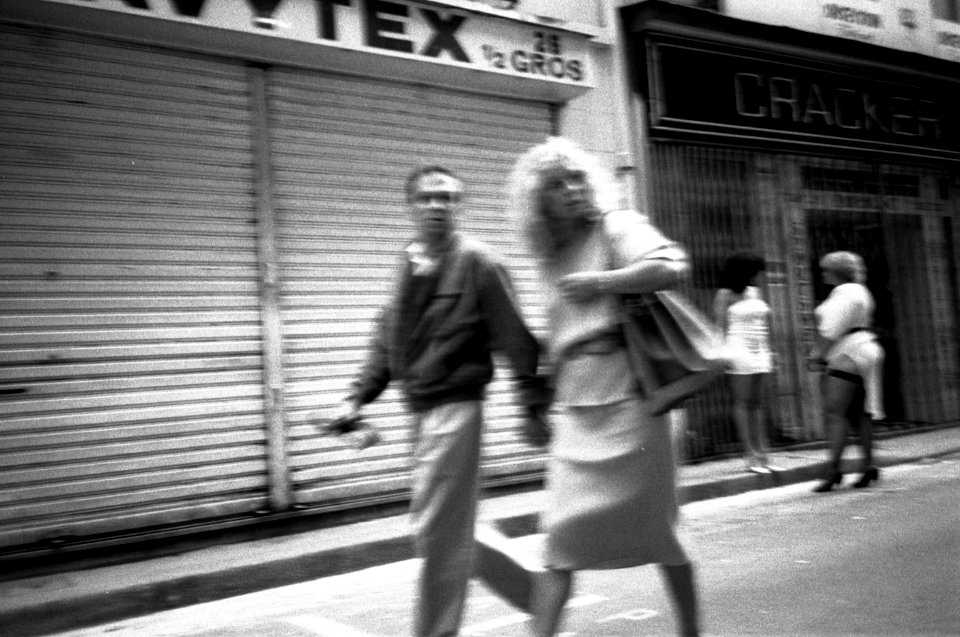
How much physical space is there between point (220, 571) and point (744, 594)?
289cm

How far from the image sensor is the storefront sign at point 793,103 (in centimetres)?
1109

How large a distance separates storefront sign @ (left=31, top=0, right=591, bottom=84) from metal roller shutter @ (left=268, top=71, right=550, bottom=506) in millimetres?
412

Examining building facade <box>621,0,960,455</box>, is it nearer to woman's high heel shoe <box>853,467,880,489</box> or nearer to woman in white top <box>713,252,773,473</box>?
woman in white top <box>713,252,773,473</box>

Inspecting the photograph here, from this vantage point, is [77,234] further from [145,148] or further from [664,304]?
[664,304]

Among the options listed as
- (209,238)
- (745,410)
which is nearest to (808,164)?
(745,410)

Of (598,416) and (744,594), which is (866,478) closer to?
(744,594)

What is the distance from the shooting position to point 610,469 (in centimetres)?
355

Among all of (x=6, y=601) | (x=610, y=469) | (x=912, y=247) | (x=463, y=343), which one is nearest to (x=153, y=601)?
(x=6, y=601)

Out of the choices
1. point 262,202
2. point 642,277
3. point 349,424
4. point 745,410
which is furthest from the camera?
point 745,410

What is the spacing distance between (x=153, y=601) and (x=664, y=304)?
3.60 m

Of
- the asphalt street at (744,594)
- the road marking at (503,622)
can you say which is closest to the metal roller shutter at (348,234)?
the asphalt street at (744,594)

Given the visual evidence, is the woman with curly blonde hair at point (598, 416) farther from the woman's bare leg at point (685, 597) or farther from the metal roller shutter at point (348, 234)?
the metal roller shutter at point (348, 234)

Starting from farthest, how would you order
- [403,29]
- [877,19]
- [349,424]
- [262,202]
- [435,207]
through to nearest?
[877,19] → [403,29] → [262,202] → [349,424] → [435,207]

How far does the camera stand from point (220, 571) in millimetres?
6133
